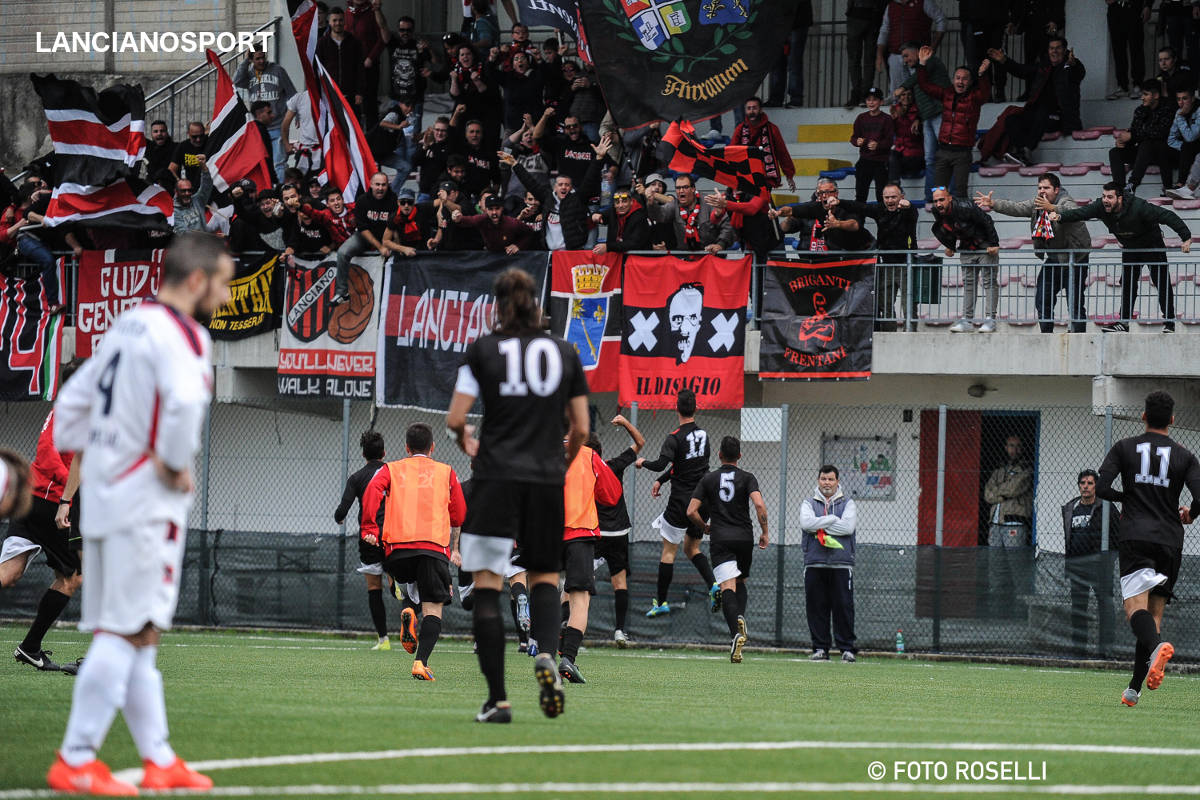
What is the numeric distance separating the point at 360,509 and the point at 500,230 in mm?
6488

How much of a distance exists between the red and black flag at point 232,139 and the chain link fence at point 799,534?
3.26 meters

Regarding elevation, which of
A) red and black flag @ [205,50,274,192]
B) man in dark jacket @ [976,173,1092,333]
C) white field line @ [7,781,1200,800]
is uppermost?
red and black flag @ [205,50,274,192]

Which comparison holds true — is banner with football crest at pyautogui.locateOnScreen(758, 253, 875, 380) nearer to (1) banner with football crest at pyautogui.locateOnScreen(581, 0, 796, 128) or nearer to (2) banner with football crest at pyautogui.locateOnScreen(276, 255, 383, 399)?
(1) banner with football crest at pyautogui.locateOnScreen(581, 0, 796, 128)

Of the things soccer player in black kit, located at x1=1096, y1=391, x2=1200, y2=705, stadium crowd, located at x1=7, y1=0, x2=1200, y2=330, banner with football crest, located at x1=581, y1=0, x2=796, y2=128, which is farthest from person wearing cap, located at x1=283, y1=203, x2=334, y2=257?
soccer player in black kit, located at x1=1096, y1=391, x2=1200, y2=705

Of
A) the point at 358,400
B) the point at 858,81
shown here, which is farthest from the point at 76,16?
the point at 858,81

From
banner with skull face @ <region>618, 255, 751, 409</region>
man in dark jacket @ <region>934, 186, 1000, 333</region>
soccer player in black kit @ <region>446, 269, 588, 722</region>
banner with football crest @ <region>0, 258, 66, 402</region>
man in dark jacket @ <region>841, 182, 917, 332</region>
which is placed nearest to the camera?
soccer player in black kit @ <region>446, 269, 588, 722</region>

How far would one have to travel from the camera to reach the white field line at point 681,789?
5426 millimetres

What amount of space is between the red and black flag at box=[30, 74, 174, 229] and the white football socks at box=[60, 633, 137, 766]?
18255 millimetres

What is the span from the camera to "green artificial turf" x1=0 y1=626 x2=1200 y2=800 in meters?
6.00

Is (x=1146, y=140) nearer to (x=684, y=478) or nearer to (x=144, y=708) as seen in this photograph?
(x=684, y=478)

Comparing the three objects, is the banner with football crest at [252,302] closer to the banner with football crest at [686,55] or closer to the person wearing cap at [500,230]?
the person wearing cap at [500,230]

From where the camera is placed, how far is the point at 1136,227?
18844mm

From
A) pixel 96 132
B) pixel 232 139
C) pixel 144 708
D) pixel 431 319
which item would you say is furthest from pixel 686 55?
pixel 144 708

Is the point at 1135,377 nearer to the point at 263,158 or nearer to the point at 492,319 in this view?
the point at 492,319
